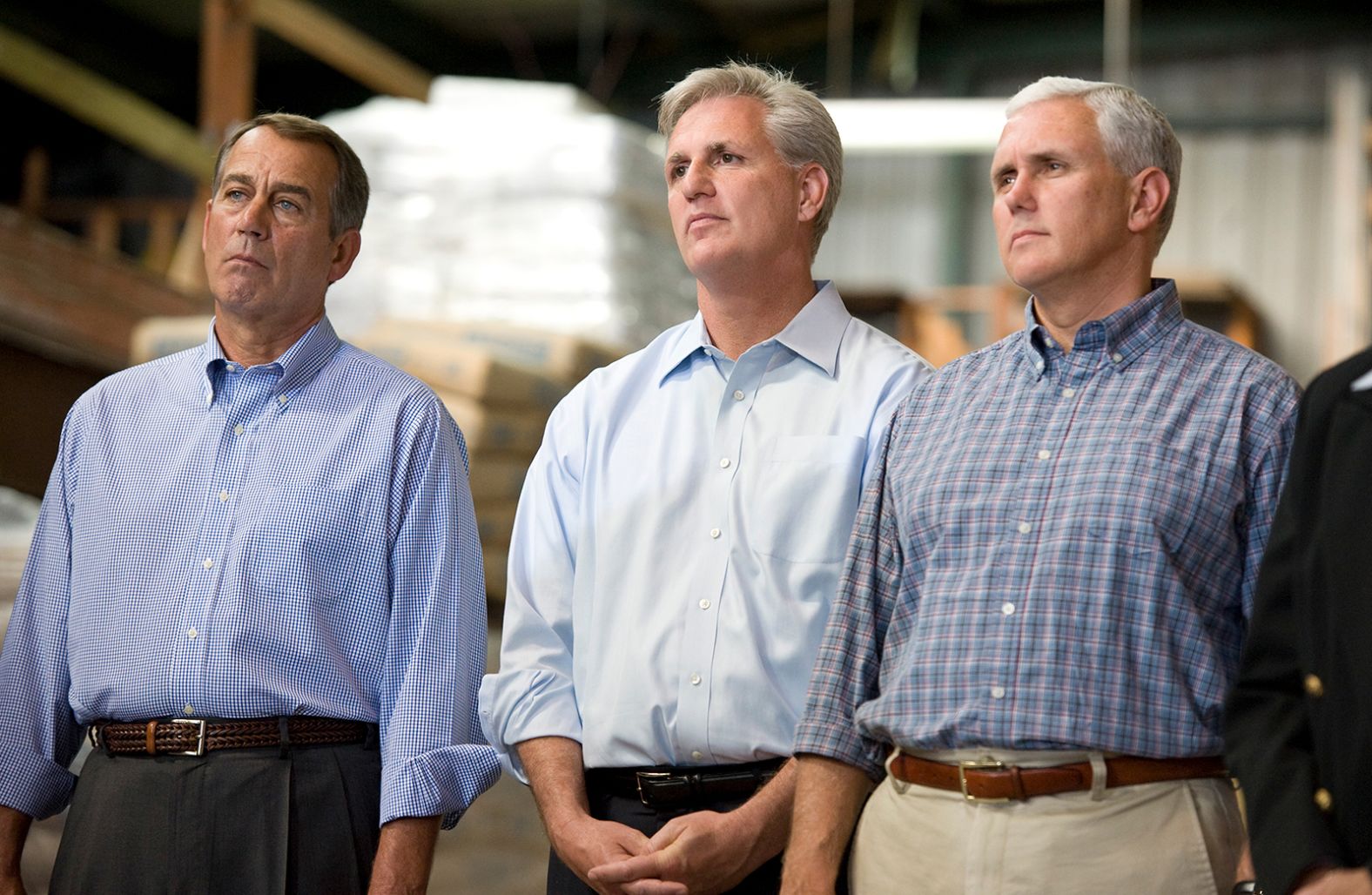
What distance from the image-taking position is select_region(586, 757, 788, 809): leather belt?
6.53ft

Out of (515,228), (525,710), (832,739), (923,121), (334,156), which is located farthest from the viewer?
(923,121)

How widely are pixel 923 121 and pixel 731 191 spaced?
4.38m

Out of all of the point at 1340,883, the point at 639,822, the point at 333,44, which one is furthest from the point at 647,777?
the point at 333,44

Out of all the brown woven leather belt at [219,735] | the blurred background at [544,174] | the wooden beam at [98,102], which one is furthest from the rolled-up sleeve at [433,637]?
the wooden beam at [98,102]

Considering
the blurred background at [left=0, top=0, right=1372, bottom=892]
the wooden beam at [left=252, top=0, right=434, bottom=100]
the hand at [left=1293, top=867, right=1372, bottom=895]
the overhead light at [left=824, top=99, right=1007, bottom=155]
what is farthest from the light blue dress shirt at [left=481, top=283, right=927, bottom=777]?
the wooden beam at [left=252, top=0, right=434, bottom=100]

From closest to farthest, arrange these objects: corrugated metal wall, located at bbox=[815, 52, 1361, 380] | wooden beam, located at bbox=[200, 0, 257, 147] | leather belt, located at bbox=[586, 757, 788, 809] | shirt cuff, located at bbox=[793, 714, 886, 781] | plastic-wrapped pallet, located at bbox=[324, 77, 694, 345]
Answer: shirt cuff, located at bbox=[793, 714, 886, 781] < leather belt, located at bbox=[586, 757, 788, 809] < plastic-wrapped pallet, located at bbox=[324, 77, 694, 345] < wooden beam, located at bbox=[200, 0, 257, 147] < corrugated metal wall, located at bbox=[815, 52, 1361, 380]

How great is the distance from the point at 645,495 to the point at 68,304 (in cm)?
353

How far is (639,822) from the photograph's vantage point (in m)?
2.02

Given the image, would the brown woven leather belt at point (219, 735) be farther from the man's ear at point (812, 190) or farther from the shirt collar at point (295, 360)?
the man's ear at point (812, 190)

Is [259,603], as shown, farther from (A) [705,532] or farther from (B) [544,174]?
(B) [544,174]

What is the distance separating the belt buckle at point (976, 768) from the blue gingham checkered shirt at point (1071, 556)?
20mm

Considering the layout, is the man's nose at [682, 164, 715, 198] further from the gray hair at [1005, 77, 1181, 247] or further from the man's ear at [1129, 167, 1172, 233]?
the man's ear at [1129, 167, 1172, 233]

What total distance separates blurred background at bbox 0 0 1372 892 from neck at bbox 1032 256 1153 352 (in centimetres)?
228

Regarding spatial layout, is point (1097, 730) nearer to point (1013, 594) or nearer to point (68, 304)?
point (1013, 594)
